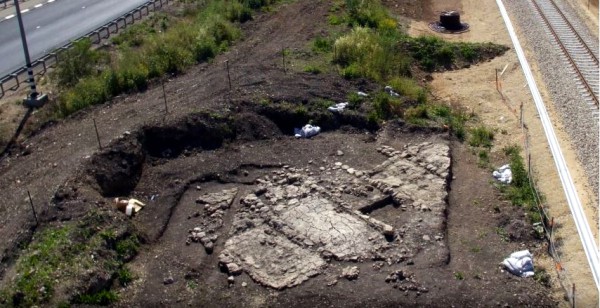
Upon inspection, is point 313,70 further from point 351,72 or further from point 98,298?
point 98,298

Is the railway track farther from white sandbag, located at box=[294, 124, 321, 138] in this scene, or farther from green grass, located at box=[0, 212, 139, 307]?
green grass, located at box=[0, 212, 139, 307]

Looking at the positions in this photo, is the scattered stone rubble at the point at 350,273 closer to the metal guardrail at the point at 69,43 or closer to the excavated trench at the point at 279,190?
the excavated trench at the point at 279,190

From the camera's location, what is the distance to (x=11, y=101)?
23.5 metres

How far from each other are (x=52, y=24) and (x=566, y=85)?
22.3 m

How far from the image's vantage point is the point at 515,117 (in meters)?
21.8

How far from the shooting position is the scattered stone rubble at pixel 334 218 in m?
14.9

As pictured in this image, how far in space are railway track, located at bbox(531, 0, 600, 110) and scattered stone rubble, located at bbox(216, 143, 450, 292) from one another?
6842 mm

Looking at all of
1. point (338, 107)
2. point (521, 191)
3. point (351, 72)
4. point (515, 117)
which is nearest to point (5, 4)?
point (351, 72)

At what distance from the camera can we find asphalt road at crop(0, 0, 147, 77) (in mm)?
28359

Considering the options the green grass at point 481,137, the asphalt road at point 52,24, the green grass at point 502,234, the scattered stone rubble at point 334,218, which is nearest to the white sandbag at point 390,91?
the green grass at point 481,137

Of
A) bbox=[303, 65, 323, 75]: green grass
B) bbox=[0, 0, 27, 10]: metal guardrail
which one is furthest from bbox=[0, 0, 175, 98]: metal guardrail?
bbox=[303, 65, 323, 75]: green grass

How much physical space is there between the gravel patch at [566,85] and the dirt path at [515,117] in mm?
256

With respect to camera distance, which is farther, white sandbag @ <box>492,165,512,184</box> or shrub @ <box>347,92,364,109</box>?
shrub @ <box>347,92,364,109</box>

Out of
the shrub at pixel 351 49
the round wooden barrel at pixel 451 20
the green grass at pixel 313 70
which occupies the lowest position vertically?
the round wooden barrel at pixel 451 20
